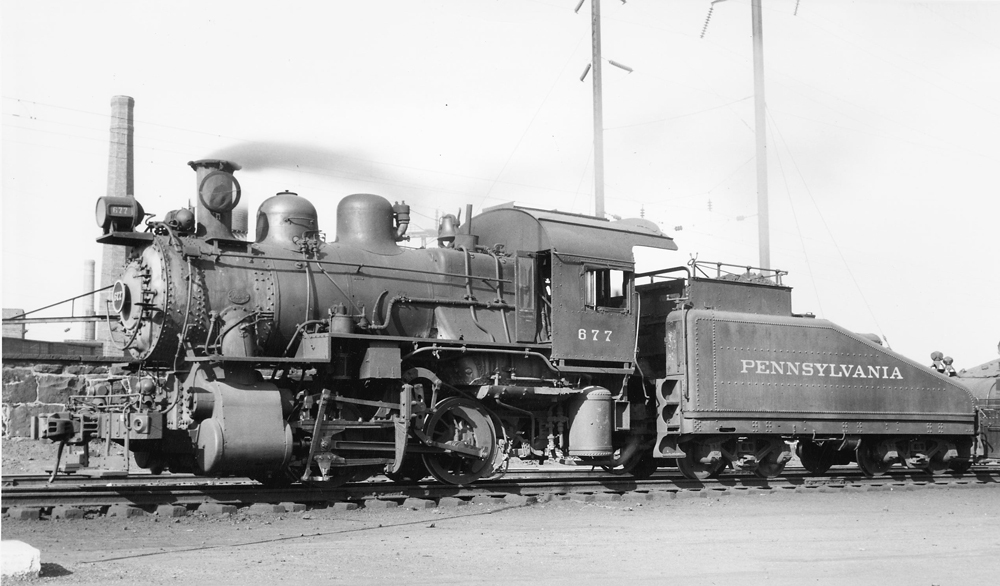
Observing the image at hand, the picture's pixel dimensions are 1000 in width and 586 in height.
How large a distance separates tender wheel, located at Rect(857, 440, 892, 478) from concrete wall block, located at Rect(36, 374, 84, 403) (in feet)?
41.3

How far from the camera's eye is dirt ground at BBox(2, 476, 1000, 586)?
6398mm

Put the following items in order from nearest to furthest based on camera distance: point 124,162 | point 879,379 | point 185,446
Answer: point 185,446
point 879,379
point 124,162

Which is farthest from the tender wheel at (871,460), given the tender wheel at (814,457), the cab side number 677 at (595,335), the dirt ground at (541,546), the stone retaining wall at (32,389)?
the stone retaining wall at (32,389)

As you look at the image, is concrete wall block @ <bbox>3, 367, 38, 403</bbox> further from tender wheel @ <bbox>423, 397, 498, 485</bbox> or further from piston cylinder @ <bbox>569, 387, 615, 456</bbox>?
piston cylinder @ <bbox>569, 387, 615, 456</bbox>

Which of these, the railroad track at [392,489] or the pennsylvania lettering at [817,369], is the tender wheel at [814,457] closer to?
the railroad track at [392,489]

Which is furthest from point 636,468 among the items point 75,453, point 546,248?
point 75,453

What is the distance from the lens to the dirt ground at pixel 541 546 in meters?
6.40

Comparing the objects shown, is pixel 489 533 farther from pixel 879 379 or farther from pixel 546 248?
pixel 879 379

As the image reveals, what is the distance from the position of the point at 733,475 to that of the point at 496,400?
517 centimetres

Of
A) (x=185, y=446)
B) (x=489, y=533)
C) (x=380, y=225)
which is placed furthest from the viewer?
(x=380, y=225)

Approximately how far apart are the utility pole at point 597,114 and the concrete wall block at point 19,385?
13170mm

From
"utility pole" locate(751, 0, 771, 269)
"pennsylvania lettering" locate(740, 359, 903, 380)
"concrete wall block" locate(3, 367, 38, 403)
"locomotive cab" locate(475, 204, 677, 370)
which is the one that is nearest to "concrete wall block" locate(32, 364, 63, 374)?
"concrete wall block" locate(3, 367, 38, 403)

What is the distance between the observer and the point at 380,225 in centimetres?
1217

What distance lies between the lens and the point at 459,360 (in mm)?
12078
